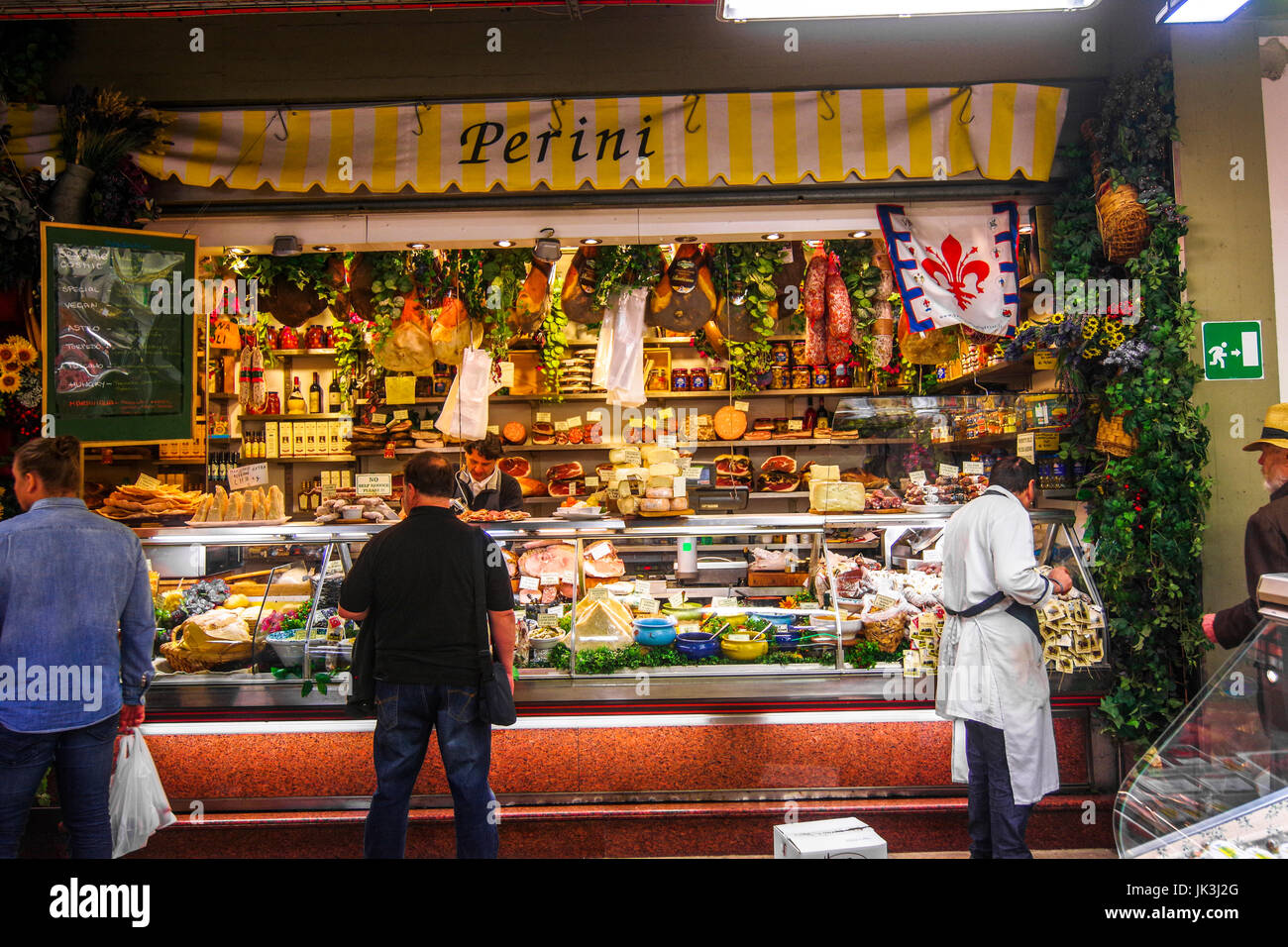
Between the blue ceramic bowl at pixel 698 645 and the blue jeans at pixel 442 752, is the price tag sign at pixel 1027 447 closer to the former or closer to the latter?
the blue ceramic bowl at pixel 698 645

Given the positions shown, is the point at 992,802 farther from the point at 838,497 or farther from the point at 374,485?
the point at 374,485

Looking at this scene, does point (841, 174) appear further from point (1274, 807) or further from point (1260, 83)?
point (1274, 807)

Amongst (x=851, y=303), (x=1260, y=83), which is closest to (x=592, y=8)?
(x=851, y=303)

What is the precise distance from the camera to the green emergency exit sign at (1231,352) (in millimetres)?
4379

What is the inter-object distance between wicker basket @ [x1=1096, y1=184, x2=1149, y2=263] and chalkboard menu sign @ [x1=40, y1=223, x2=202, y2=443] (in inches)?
207

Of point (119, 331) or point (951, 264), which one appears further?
point (951, 264)

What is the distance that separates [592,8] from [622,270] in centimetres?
153

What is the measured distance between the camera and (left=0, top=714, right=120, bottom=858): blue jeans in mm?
3045

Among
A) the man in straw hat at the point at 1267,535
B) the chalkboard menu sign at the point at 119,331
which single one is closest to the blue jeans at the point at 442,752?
the chalkboard menu sign at the point at 119,331

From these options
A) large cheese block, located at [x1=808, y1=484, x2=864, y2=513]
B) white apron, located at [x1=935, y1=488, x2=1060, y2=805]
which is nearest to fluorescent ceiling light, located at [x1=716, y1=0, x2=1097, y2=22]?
white apron, located at [x1=935, y1=488, x2=1060, y2=805]

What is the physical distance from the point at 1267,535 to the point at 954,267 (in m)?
2.24

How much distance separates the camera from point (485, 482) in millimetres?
6348

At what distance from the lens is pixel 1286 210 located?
445 cm

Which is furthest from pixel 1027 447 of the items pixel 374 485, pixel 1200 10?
pixel 374 485
